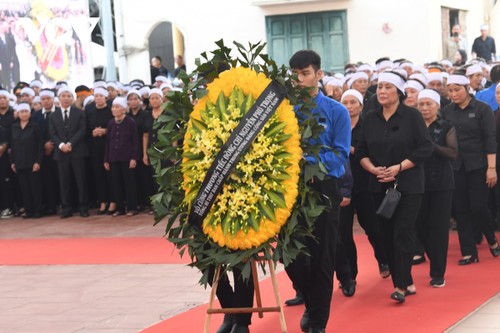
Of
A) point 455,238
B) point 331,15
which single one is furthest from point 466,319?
point 331,15

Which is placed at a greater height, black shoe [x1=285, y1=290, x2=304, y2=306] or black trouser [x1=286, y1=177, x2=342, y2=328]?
black trouser [x1=286, y1=177, x2=342, y2=328]

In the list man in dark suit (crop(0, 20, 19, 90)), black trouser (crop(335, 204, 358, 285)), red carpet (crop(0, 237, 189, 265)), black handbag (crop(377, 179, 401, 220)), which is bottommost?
red carpet (crop(0, 237, 189, 265))

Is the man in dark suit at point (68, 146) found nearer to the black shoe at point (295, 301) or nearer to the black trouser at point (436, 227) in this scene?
the black trouser at point (436, 227)

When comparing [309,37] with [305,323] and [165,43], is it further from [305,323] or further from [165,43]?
[305,323]

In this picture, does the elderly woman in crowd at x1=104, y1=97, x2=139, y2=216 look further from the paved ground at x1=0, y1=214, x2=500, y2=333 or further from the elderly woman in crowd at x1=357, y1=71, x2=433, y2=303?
the elderly woman in crowd at x1=357, y1=71, x2=433, y2=303

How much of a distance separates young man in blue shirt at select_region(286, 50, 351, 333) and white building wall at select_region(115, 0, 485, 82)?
2069cm

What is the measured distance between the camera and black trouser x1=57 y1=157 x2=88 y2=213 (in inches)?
720

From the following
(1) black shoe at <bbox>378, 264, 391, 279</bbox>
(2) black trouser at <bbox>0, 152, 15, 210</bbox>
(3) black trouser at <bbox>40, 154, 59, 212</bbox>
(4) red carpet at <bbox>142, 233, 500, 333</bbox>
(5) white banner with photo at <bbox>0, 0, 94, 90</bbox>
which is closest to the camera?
(4) red carpet at <bbox>142, 233, 500, 333</bbox>

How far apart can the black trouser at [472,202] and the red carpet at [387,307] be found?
0.70m

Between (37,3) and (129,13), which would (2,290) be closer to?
(37,3)

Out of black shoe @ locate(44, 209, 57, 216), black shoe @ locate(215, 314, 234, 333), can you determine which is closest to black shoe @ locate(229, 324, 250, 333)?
black shoe @ locate(215, 314, 234, 333)

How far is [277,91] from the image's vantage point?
788cm

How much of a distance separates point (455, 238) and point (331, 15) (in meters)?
16.8

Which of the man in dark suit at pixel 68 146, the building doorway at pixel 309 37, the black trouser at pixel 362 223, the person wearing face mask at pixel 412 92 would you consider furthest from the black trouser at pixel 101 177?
the building doorway at pixel 309 37
